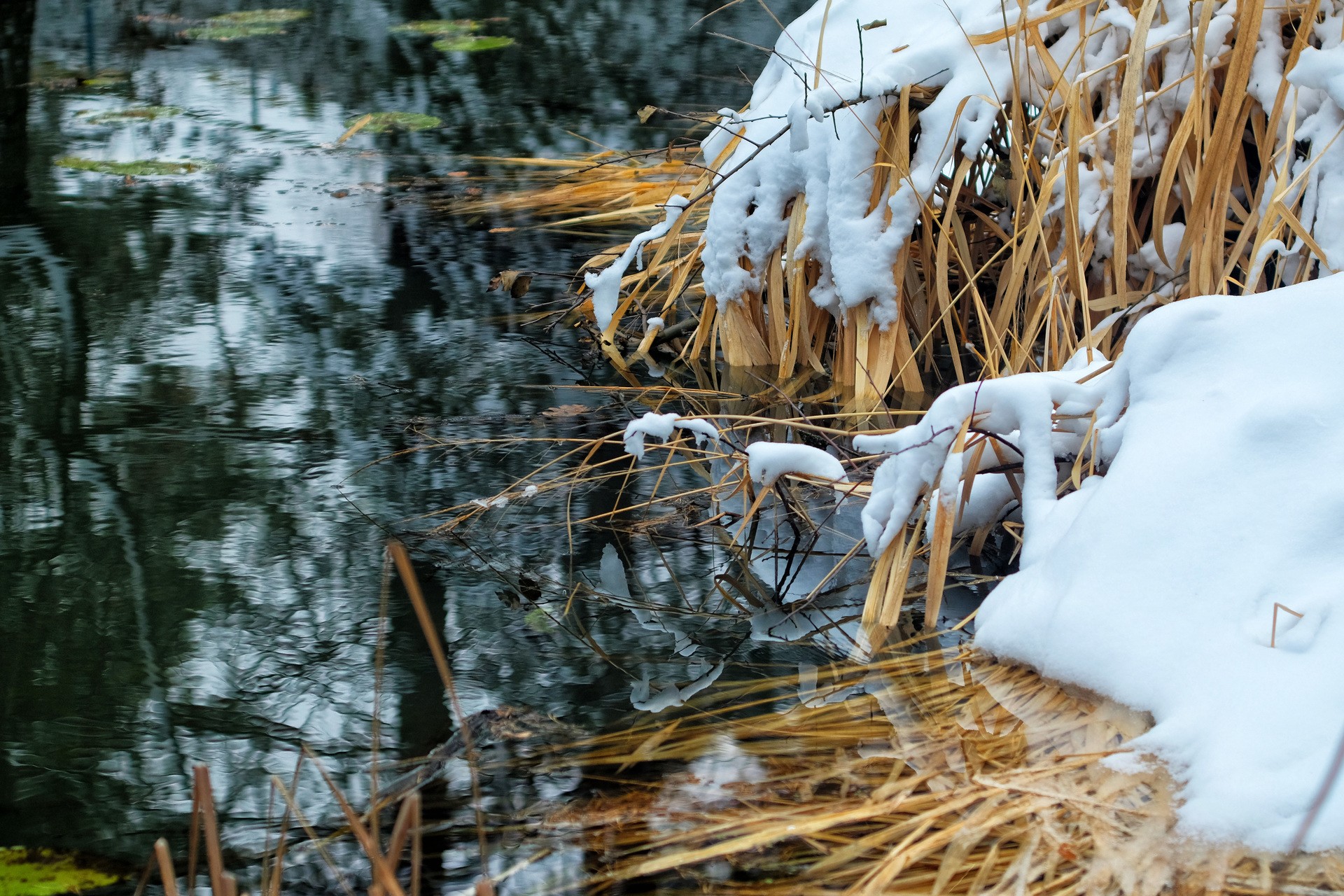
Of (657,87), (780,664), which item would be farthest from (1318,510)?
(657,87)

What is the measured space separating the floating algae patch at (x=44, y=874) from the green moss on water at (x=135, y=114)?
337 cm

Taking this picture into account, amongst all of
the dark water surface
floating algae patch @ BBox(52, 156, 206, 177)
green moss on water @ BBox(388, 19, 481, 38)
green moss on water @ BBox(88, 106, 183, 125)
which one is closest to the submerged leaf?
green moss on water @ BBox(388, 19, 481, 38)

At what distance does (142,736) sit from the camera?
1330 mm

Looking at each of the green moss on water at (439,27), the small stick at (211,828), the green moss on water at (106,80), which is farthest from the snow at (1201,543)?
the green moss on water at (439,27)

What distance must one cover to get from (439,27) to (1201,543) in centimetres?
509

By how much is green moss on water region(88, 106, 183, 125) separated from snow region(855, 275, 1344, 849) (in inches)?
133

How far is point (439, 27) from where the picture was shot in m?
5.69

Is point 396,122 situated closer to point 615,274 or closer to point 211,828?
point 615,274

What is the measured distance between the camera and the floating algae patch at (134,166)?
3.53 meters

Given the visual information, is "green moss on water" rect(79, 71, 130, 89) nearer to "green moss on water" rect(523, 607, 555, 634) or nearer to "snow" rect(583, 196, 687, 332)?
"snow" rect(583, 196, 687, 332)

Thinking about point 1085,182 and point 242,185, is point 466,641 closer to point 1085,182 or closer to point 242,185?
point 1085,182

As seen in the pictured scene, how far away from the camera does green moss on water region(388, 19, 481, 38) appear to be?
5.59 m

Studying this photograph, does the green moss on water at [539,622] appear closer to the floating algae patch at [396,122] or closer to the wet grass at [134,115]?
the floating algae patch at [396,122]

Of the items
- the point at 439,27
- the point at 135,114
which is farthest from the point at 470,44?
the point at 135,114
